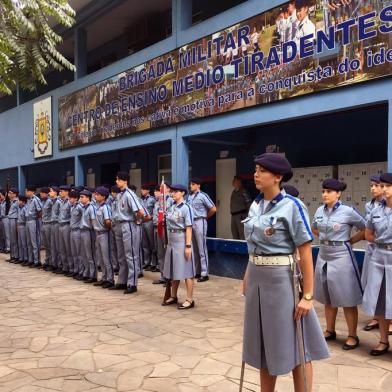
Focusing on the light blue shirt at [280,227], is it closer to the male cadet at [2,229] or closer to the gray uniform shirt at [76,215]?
Answer: the gray uniform shirt at [76,215]

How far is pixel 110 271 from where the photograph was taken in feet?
28.0

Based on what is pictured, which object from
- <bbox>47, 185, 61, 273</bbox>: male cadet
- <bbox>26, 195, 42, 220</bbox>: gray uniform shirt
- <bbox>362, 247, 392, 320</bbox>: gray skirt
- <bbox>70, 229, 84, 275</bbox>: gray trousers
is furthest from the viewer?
<bbox>26, 195, 42, 220</bbox>: gray uniform shirt

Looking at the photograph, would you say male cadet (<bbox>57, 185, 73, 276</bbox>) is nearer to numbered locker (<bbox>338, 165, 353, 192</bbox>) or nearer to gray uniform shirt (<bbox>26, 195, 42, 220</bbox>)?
gray uniform shirt (<bbox>26, 195, 42, 220</bbox>)

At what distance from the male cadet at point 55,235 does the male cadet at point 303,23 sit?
6117 mm

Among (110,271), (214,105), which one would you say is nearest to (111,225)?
(110,271)

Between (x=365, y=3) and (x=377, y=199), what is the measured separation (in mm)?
2876

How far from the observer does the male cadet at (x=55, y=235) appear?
1044 centimetres

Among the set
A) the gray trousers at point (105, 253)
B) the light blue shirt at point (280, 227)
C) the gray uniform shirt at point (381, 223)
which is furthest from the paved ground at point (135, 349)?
the light blue shirt at point (280, 227)

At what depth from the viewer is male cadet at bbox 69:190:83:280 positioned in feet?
30.9

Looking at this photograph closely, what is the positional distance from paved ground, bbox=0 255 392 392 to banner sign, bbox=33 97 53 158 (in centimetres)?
839

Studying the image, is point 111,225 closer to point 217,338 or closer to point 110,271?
point 110,271

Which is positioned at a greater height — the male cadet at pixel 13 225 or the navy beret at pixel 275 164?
the navy beret at pixel 275 164

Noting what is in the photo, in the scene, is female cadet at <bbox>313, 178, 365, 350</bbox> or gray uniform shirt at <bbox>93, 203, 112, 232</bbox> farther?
gray uniform shirt at <bbox>93, 203, 112, 232</bbox>

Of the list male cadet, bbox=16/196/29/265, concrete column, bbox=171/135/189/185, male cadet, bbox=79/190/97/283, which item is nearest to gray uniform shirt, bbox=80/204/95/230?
male cadet, bbox=79/190/97/283
